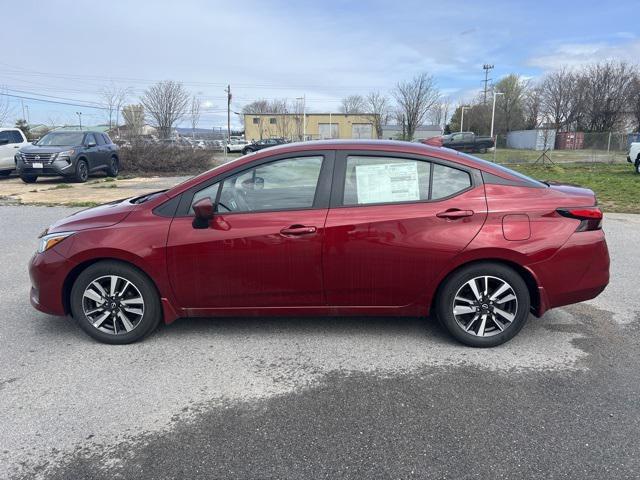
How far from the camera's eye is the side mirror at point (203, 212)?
361 cm

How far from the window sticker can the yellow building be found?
229ft

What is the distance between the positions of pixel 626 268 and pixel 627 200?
7.34 m

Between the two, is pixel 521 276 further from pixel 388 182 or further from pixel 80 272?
pixel 80 272

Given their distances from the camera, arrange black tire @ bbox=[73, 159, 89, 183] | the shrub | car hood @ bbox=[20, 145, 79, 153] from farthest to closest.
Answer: the shrub < black tire @ bbox=[73, 159, 89, 183] < car hood @ bbox=[20, 145, 79, 153]

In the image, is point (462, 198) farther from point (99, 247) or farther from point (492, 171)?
point (99, 247)

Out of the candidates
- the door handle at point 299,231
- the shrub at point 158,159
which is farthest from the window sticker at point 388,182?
the shrub at point 158,159

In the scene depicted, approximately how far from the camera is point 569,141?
4647 cm

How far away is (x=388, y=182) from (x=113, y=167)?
17.4m

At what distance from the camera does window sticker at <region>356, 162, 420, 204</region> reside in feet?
12.3

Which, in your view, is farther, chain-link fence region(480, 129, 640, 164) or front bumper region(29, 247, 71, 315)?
chain-link fence region(480, 129, 640, 164)

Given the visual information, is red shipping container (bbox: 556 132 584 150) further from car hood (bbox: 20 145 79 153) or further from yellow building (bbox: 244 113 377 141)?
car hood (bbox: 20 145 79 153)

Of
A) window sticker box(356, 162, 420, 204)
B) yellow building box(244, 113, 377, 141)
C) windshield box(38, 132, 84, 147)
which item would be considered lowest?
window sticker box(356, 162, 420, 204)

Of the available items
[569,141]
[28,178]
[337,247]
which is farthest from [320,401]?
[569,141]

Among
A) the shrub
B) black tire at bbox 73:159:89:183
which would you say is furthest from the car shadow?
the shrub
